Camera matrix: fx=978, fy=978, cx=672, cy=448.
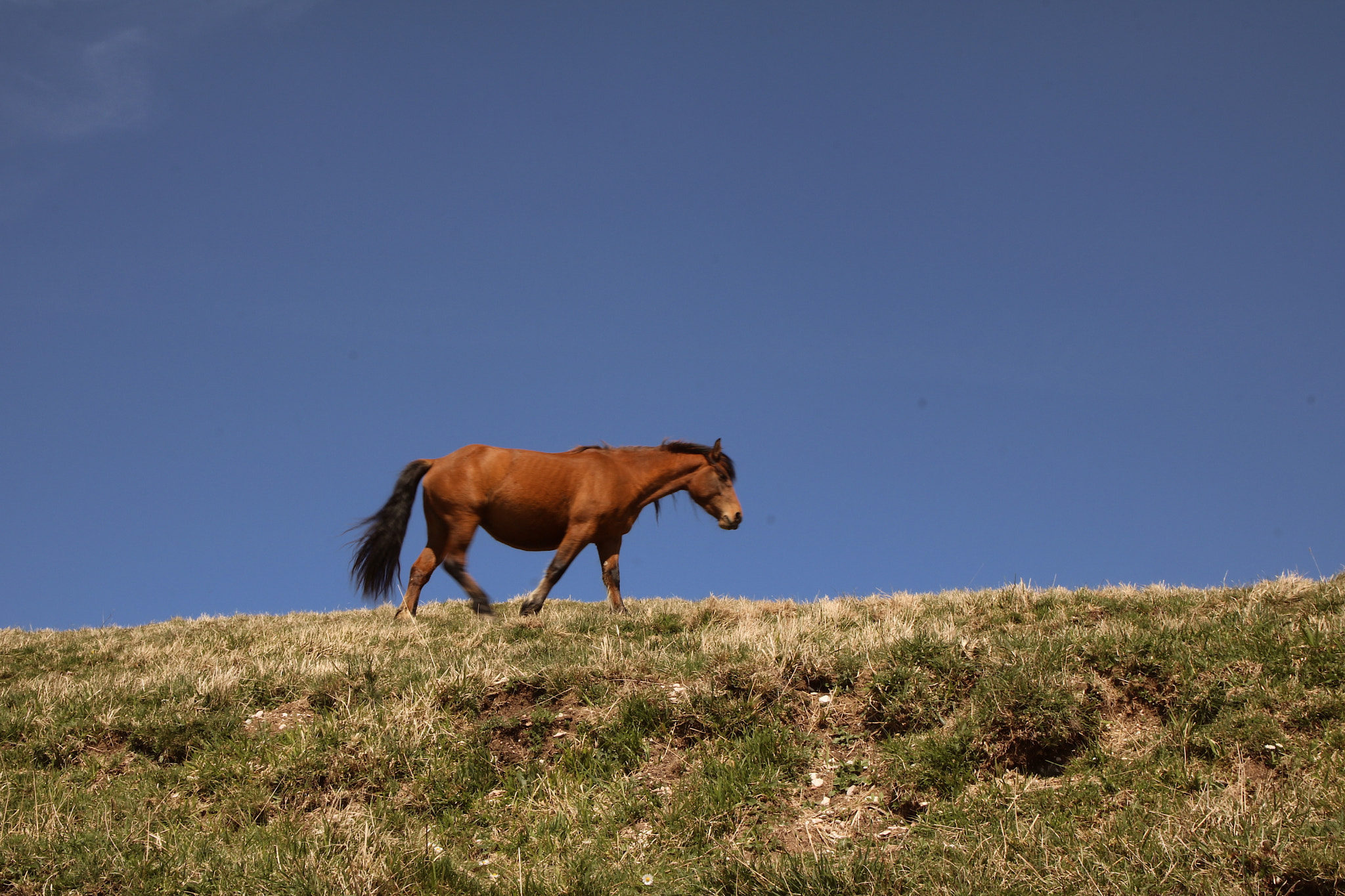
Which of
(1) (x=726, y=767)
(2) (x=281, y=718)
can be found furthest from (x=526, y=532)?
(1) (x=726, y=767)

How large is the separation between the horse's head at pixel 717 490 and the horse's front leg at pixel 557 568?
2.19m

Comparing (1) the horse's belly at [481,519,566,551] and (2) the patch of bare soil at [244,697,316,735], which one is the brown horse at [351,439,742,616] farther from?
(2) the patch of bare soil at [244,697,316,735]

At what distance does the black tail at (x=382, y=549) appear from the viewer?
13.7 metres

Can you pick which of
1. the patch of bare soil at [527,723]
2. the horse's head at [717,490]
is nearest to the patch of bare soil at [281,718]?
the patch of bare soil at [527,723]

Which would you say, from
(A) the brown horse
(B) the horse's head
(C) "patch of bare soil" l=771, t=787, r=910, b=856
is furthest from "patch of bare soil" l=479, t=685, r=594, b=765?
(B) the horse's head

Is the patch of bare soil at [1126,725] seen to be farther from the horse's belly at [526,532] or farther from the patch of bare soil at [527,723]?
the horse's belly at [526,532]

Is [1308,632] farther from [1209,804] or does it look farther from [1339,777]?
[1209,804]

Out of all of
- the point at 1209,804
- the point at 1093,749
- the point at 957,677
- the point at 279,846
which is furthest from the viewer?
the point at 957,677

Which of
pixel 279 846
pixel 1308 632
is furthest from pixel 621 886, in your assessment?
pixel 1308 632

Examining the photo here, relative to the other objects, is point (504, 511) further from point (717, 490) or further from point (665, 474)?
point (717, 490)

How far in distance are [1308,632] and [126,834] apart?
7.32 metres

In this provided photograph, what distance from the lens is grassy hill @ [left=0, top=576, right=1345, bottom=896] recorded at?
15.4ft

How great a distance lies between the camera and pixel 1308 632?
6.46 meters

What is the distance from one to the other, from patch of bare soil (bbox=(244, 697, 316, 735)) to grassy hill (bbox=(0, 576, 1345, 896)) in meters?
0.05
